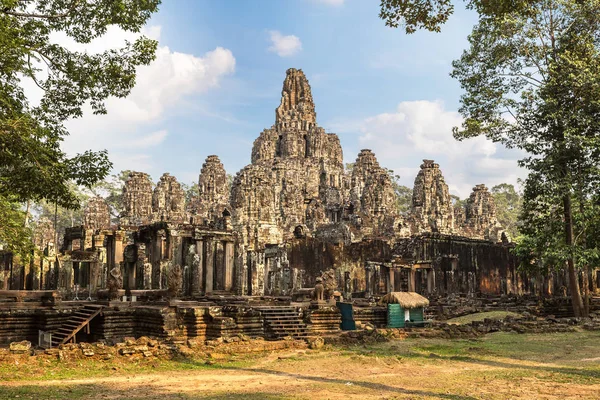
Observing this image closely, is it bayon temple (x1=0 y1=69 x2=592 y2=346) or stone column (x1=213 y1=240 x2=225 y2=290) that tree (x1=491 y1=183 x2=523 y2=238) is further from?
stone column (x1=213 y1=240 x2=225 y2=290)

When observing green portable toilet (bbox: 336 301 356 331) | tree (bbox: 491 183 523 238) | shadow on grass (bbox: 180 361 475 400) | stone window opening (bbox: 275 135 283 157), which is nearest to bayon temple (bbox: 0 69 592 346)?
green portable toilet (bbox: 336 301 356 331)

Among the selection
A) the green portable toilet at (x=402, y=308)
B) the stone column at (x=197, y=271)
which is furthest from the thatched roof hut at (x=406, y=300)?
the stone column at (x=197, y=271)

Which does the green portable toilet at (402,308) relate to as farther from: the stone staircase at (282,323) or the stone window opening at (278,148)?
the stone window opening at (278,148)

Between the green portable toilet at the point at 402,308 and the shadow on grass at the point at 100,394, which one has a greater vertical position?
the green portable toilet at the point at 402,308

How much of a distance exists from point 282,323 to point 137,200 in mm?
39344

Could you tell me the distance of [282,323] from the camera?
17.2 meters

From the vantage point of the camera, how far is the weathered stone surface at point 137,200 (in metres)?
53.5

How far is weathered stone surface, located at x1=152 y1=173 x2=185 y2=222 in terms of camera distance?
54.0 m

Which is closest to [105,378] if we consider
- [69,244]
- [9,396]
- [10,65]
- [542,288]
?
[9,396]

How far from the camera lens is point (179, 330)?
1591 centimetres

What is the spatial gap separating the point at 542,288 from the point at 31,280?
2978cm

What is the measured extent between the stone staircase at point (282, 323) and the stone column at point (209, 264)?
9336mm

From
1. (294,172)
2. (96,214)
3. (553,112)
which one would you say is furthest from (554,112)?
(294,172)

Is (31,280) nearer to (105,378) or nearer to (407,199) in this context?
(105,378)
